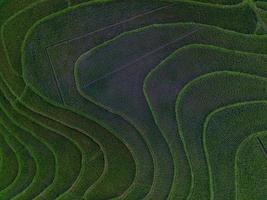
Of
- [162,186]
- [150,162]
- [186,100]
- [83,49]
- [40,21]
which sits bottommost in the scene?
[162,186]

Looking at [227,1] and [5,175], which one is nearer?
[227,1]

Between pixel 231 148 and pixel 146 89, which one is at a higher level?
pixel 146 89

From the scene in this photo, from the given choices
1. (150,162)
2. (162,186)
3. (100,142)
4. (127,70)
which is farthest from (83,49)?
(162,186)

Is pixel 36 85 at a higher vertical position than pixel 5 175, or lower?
higher

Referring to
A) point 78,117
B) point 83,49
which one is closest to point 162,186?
point 78,117

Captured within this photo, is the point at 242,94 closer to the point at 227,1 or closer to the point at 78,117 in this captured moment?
the point at 227,1

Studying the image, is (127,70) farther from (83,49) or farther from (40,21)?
(40,21)
